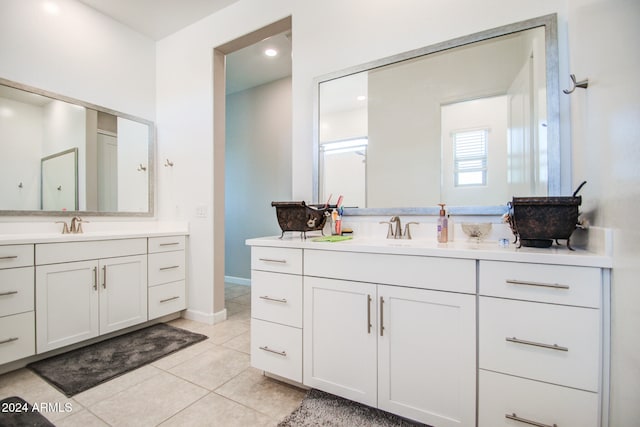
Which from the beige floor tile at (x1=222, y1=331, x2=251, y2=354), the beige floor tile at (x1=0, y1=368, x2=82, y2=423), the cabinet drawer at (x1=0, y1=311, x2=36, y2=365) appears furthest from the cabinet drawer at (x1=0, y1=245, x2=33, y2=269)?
the beige floor tile at (x1=222, y1=331, x2=251, y2=354)

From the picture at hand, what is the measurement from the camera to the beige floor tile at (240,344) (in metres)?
2.16

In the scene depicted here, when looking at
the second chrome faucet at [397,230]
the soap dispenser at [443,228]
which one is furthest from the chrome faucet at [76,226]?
the soap dispenser at [443,228]

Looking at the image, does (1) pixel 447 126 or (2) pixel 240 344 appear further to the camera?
(2) pixel 240 344

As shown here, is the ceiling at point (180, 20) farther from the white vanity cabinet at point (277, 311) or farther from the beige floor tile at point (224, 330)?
the beige floor tile at point (224, 330)

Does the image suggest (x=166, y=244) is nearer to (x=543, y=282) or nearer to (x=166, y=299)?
(x=166, y=299)

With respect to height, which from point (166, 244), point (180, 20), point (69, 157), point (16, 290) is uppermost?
point (180, 20)

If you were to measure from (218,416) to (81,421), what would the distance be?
66cm

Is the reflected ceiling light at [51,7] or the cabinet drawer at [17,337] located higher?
the reflected ceiling light at [51,7]

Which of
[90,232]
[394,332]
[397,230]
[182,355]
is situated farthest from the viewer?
[90,232]

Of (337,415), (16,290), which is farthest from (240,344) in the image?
(16,290)

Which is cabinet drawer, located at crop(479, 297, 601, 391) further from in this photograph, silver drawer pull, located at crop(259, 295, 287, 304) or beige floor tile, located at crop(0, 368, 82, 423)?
beige floor tile, located at crop(0, 368, 82, 423)

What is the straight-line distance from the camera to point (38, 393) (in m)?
1.58

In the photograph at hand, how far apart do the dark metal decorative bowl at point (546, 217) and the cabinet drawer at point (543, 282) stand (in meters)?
0.21

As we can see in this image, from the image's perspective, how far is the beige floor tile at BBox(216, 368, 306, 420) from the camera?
1.47 meters
